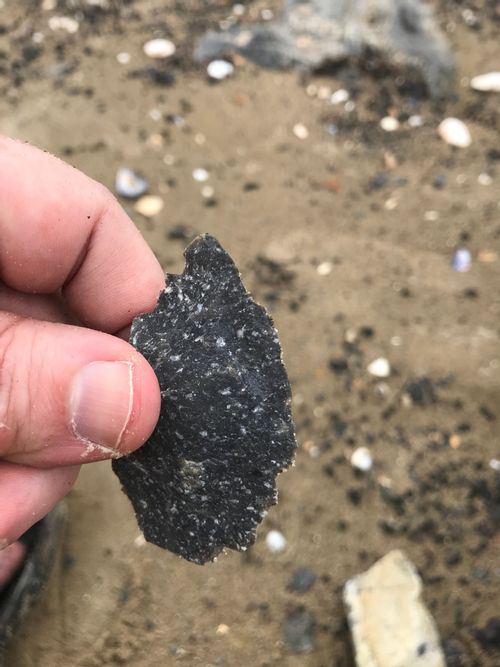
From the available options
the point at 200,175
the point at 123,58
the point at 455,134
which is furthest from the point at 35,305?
the point at 455,134

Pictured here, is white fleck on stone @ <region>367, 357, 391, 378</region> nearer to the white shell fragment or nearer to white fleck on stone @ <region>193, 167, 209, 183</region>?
white fleck on stone @ <region>193, 167, 209, 183</region>

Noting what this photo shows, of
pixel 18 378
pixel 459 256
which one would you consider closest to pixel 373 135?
pixel 459 256

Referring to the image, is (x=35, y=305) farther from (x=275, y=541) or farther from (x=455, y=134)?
(x=455, y=134)

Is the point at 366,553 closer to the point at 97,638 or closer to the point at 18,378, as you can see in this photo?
the point at 97,638

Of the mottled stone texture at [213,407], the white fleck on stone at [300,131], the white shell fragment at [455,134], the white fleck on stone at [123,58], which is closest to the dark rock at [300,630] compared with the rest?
the mottled stone texture at [213,407]

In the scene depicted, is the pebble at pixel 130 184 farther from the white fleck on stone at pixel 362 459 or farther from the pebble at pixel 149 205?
the white fleck on stone at pixel 362 459
